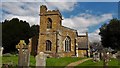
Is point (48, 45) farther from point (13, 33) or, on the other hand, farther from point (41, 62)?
point (41, 62)

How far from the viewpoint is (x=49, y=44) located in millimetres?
44281

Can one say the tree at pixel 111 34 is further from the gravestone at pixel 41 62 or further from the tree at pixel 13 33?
the gravestone at pixel 41 62

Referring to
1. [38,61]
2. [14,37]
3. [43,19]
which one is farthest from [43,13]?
[38,61]

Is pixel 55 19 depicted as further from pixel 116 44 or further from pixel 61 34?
pixel 116 44

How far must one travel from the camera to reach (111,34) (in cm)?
5438

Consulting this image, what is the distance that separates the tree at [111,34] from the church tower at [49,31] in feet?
50.9

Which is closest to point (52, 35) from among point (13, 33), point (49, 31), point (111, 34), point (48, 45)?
point (49, 31)

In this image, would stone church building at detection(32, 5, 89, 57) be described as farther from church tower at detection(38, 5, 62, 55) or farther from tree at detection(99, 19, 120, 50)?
tree at detection(99, 19, 120, 50)

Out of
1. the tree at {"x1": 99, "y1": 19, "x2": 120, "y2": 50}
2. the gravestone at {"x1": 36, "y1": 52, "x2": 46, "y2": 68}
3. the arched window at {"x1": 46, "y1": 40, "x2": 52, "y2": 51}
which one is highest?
the tree at {"x1": 99, "y1": 19, "x2": 120, "y2": 50}

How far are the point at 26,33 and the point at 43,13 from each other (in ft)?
74.3

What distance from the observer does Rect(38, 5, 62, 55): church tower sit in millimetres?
43750

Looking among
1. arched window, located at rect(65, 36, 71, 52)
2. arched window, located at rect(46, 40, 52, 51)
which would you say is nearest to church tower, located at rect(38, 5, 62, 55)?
arched window, located at rect(46, 40, 52, 51)

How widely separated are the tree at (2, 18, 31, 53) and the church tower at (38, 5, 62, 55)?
58.7ft

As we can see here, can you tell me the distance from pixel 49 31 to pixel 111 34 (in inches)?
682
